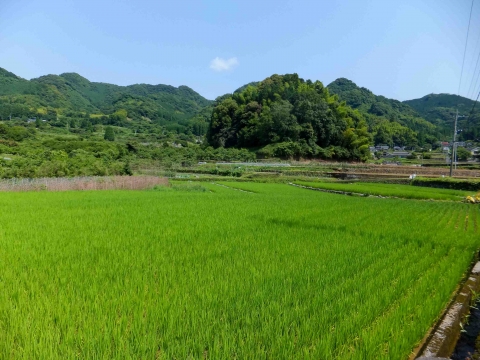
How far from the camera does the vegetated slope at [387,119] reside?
92.3 meters

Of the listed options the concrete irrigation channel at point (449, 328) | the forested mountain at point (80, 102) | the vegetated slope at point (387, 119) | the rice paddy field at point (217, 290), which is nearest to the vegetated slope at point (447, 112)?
the vegetated slope at point (387, 119)

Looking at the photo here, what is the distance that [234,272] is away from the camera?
390 centimetres

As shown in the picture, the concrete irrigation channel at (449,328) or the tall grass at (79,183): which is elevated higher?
the concrete irrigation channel at (449,328)

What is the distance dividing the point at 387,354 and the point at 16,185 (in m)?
19.7

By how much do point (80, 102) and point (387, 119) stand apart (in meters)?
118

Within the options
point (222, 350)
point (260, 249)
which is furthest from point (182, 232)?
point (222, 350)

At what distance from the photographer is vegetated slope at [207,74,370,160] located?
172 feet

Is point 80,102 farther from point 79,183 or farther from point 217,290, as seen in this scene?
point 217,290

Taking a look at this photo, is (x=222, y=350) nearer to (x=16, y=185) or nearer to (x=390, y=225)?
(x=390, y=225)

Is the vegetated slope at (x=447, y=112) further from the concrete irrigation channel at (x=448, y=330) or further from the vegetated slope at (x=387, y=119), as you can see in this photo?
the concrete irrigation channel at (x=448, y=330)

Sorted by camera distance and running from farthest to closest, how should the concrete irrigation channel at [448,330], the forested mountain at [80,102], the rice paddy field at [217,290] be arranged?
1. the forested mountain at [80,102]
2. the concrete irrigation channel at [448,330]
3. the rice paddy field at [217,290]

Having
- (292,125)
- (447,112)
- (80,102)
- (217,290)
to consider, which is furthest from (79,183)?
(447,112)

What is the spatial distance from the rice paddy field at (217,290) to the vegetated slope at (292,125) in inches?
1793

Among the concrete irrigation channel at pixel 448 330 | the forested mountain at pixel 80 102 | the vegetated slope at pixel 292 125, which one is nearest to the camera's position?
the concrete irrigation channel at pixel 448 330
